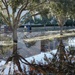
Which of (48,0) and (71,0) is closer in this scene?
(71,0)

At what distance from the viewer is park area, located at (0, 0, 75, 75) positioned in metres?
10.8

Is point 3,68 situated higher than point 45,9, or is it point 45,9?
point 45,9

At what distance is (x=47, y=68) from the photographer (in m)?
10.7

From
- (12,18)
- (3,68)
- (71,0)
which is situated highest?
(71,0)

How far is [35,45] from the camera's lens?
20.7 meters

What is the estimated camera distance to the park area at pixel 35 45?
35.4ft

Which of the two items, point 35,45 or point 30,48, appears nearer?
point 30,48

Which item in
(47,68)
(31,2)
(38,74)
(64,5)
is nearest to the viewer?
(38,74)

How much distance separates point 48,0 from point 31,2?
1.57 meters

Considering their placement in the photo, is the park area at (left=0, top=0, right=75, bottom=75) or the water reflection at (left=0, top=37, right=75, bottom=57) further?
the water reflection at (left=0, top=37, right=75, bottom=57)

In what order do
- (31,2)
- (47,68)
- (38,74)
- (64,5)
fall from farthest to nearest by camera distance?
(31,2) → (64,5) → (47,68) → (38,74)

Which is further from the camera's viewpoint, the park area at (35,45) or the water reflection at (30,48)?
the water reflection at (30,48)

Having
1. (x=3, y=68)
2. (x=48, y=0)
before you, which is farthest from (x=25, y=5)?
(x=3, y=68)

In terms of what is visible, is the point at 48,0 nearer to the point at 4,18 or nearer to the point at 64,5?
the point at 64,5
